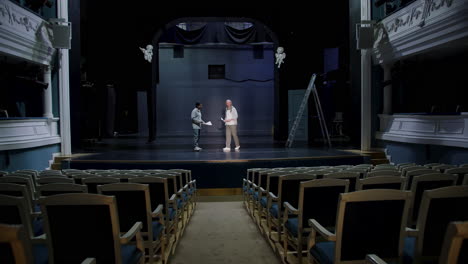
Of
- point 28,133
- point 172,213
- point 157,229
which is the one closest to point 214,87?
point 28,133

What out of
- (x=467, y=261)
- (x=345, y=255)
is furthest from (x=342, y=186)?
(x=467, y=261)

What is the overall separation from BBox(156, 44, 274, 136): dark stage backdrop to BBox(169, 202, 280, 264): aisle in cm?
1228

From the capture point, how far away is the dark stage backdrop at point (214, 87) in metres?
17.2

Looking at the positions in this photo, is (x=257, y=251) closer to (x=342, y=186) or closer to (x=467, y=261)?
(x=342, y=186)

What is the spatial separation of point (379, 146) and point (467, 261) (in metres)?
8.27

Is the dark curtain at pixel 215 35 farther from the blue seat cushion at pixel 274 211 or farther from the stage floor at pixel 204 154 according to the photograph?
the blue seat cushion at pixel 274 211

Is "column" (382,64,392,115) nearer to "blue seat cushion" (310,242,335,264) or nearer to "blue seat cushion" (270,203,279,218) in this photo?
"blue seat cushion" (270,203,279,218)

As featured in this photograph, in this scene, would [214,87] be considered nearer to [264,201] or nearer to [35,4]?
[35,4]

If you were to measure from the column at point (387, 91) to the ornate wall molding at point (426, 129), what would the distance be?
0.72 feet

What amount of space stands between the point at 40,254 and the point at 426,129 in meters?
6.98

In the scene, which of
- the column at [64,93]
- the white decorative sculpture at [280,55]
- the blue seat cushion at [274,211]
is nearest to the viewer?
the blue seat cushion at [274,211]

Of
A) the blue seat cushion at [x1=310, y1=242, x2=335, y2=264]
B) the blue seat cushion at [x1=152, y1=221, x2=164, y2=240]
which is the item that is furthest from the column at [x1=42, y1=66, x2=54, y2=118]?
the blue seat cushion at [x1=310, y1=242, x2=335, y2=264]

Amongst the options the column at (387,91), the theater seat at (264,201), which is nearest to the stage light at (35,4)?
the theater seat at (264,201)

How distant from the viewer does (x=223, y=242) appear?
3539mm
